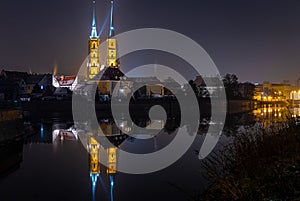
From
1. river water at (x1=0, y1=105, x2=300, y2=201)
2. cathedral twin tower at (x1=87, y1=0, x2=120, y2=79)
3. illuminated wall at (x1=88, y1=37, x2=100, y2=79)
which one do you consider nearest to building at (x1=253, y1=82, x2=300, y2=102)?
cathedral twin tower at (x1=87, y1=0, x2=120, y2=79)

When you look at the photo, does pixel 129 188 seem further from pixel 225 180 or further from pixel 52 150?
pixel 52 150

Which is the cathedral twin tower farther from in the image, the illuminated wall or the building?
the building

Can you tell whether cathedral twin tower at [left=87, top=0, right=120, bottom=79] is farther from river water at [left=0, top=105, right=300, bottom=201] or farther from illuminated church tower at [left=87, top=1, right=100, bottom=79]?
river water at [left=0, top=105, right=300, bottom=201]

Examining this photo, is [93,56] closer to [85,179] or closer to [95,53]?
[95,53]

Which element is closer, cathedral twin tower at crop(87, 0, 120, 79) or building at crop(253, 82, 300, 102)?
cathedral twin tower at crop(87, 0, 120, 79)

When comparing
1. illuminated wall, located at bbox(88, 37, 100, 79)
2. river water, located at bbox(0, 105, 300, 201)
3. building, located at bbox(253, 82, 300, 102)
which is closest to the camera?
river water, located at bbox(0, 105, 300, 201)

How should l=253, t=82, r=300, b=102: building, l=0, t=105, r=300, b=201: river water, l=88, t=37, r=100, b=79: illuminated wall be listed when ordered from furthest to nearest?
l=253, t=82, r=300, b=102: building
l=88, t=37, r=100, b=79: illuminated wall
l=0, t=105, r=300, b=201: river water

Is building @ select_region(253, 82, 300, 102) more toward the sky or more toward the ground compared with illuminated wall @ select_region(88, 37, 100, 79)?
more toward the ground

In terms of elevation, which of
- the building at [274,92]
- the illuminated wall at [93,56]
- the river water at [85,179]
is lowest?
the river water at [85,179]

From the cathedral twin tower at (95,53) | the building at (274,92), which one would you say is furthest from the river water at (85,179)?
the building at (274,92)

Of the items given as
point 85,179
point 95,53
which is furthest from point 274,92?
point 85,179

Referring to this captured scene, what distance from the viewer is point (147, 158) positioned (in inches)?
651

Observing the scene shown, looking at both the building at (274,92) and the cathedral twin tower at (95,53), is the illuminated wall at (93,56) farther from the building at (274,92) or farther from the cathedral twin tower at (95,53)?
the building at (274,92)

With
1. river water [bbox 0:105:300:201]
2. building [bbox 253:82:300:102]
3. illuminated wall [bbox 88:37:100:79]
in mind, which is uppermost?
illuminated wall [bbox 88:37:100:79]
